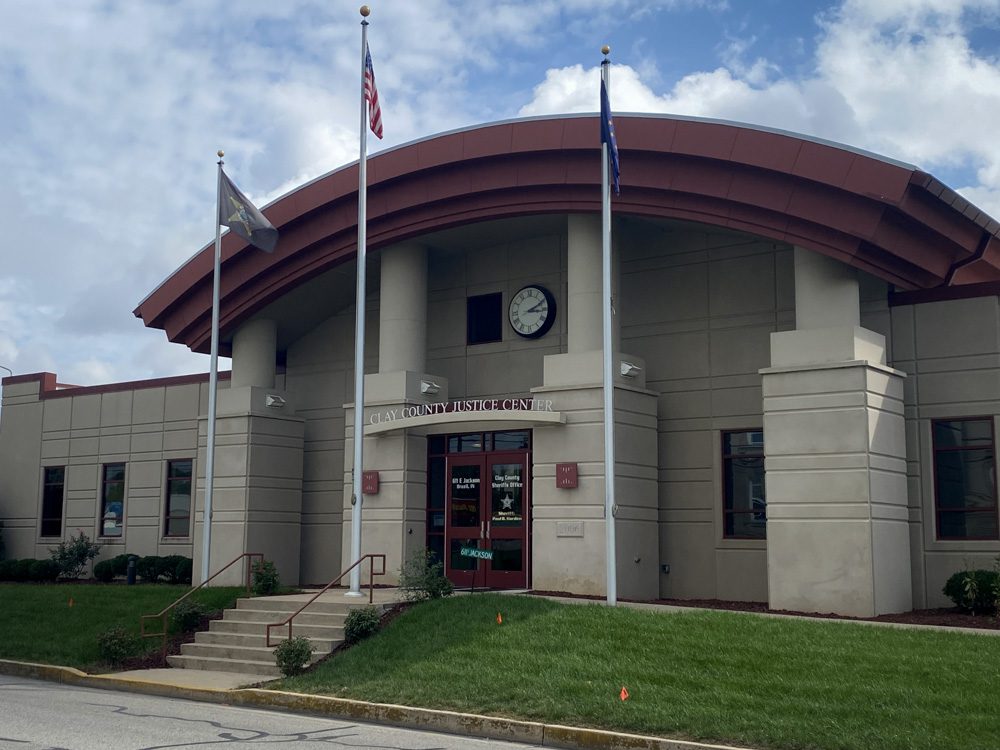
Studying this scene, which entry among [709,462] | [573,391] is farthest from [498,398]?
[709,462]


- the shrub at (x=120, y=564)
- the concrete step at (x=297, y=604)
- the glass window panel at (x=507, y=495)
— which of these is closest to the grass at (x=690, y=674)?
the concrete step at (x=297, y=604)

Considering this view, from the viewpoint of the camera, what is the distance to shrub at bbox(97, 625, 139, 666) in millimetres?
18984

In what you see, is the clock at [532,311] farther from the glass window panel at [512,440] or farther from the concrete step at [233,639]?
the concrete step at [233,639]

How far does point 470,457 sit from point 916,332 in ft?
30.7

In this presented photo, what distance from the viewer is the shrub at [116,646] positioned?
1898cm

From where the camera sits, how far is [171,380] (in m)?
32.0

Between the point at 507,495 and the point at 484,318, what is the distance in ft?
14.8

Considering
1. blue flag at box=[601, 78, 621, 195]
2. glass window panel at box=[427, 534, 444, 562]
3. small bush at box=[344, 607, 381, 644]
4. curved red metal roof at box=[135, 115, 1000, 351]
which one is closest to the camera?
small bush at box=[344, 607, 381, 644]

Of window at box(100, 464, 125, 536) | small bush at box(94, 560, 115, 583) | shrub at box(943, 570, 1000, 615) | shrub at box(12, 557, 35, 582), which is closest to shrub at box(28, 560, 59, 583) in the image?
shrub at box(12, 557, 35, 582)

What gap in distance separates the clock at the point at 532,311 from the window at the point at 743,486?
15.7 feet

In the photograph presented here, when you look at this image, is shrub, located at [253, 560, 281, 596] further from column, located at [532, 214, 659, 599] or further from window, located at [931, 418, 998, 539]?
window, located at [931, 418, 998, 539]

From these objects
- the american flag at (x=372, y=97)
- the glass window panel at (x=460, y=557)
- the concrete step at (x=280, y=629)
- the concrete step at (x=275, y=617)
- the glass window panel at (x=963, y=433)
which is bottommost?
the concrete step at (x=280, y=629)

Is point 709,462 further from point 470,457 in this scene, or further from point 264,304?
point 264,304

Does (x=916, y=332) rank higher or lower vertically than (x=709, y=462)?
higher
